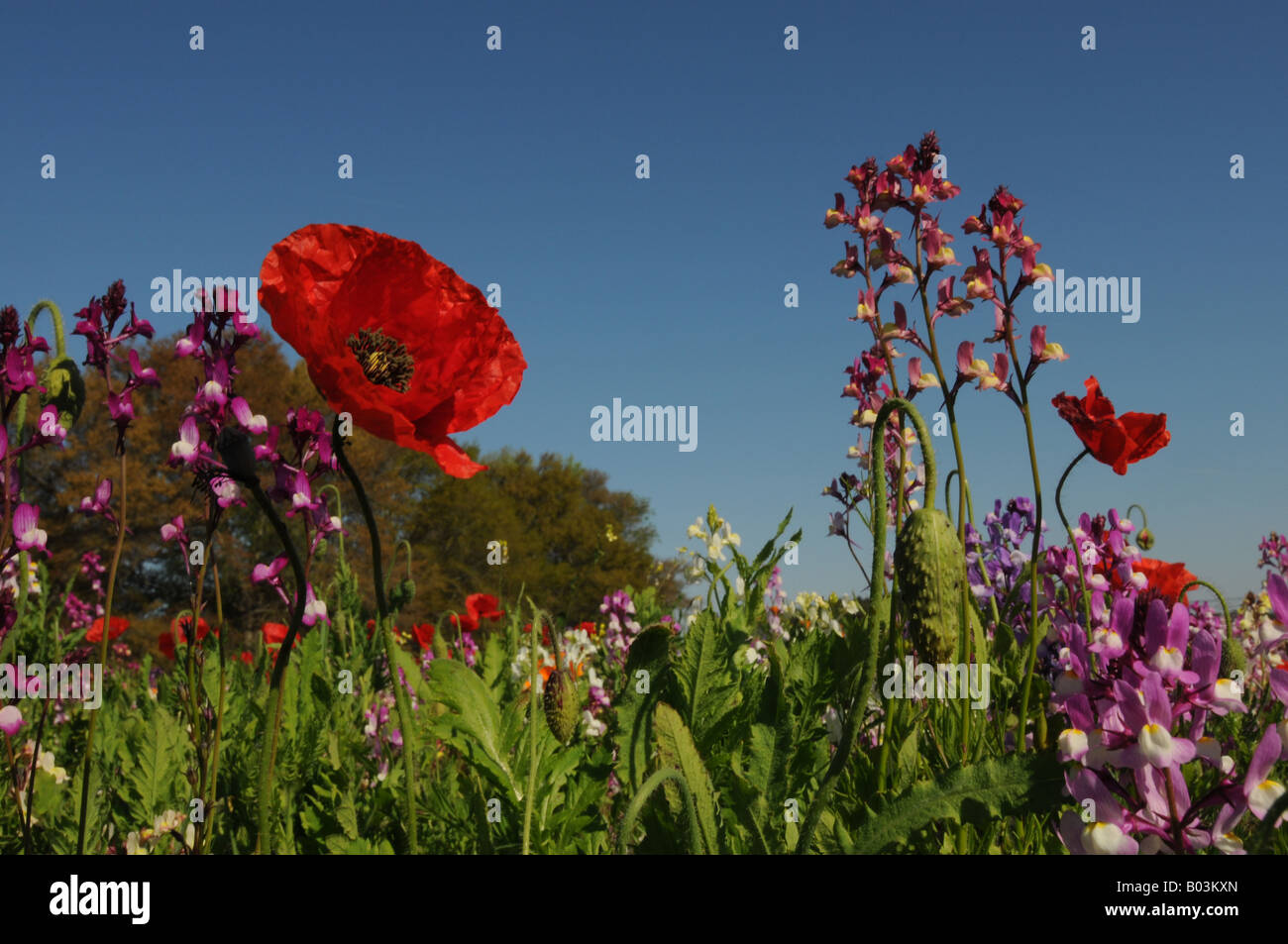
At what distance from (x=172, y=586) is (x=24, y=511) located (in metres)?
22.7

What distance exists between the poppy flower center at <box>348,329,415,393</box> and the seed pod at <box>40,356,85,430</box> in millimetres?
896

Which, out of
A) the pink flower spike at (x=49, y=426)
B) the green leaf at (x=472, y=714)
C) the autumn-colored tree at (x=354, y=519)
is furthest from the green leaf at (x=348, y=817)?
the autumn-colored tree at (x=354, y=519)

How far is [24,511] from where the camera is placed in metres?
1.73

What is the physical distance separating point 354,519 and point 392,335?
24.8 metres

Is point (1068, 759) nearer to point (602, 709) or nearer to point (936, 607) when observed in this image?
point (936, 607)

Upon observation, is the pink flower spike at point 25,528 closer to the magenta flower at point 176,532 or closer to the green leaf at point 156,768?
the magenta flower at point 176,532

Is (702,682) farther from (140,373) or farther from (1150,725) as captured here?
(140,373)

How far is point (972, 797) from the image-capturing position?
1.30 meters

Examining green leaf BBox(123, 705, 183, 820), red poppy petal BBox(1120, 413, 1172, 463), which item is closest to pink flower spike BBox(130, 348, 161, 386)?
green leaf BBox(123, 705, 183, 820)

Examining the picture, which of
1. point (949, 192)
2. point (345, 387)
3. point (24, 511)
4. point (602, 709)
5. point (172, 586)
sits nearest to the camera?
point (345, 387)

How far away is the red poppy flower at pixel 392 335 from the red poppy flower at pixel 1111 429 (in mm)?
1790

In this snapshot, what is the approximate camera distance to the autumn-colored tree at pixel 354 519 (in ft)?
58.8
